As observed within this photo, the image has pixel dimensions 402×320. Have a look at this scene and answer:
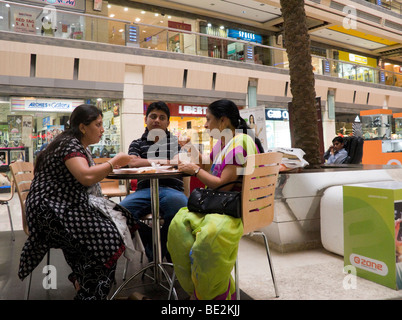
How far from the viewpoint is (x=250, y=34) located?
590 inches

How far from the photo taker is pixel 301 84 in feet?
12.9

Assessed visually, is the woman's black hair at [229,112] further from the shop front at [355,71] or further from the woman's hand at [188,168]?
the shop front at [355,71]

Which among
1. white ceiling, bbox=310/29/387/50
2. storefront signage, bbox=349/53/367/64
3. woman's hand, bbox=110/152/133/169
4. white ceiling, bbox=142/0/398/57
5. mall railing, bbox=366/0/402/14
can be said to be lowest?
woman's hand, bbox=110/152/133/169

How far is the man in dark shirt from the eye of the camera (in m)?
2.63

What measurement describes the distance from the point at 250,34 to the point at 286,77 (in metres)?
3.39

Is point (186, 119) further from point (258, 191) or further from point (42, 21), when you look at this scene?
point (258, 191)

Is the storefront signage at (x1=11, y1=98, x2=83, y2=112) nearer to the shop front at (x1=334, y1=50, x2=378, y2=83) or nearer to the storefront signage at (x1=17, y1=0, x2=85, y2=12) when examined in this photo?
the storefront signage at (x1=17, y1=0, x2=85, y2=12)

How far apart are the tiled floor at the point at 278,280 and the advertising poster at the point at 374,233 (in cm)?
9

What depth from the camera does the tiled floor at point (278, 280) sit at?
7.17ft

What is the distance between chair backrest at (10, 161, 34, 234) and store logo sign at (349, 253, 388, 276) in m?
2.32

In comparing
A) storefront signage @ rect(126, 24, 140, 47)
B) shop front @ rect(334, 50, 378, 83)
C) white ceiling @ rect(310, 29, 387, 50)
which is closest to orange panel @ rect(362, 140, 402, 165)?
shop front @ rect(334, 50, 378, 83)

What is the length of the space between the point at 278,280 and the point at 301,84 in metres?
2.35
